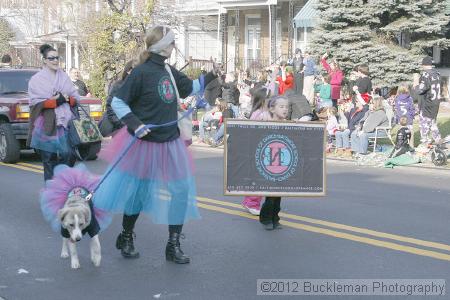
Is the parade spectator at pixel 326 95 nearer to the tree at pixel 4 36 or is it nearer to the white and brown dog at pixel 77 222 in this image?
the white and brown dog at pixel 77 222

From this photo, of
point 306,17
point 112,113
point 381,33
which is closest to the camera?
point 112,113

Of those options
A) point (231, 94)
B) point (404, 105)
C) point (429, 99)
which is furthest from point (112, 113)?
point (231, 94)

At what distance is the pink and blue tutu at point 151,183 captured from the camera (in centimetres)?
696

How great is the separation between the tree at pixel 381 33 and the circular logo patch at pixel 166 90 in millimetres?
19473

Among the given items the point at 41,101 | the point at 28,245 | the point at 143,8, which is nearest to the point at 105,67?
the point at 143,8

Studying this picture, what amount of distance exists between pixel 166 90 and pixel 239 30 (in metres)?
30.5

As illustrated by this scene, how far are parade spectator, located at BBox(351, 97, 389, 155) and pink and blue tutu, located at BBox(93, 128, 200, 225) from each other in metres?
10.2

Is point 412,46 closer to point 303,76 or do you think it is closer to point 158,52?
point 303,76

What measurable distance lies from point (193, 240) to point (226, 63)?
29374 millimetres

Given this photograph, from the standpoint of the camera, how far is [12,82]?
16.1m

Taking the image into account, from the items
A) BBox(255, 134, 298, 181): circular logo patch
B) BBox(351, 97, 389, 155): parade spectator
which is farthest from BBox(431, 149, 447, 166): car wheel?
BBox(255, 134, 298, 181): circular logo patch

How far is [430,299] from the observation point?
607 cm

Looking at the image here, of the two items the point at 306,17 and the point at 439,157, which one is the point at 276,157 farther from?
the point at 306,17

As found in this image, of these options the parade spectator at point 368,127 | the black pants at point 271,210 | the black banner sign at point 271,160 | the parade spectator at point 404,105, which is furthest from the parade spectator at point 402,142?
the black pants at point 271,210
